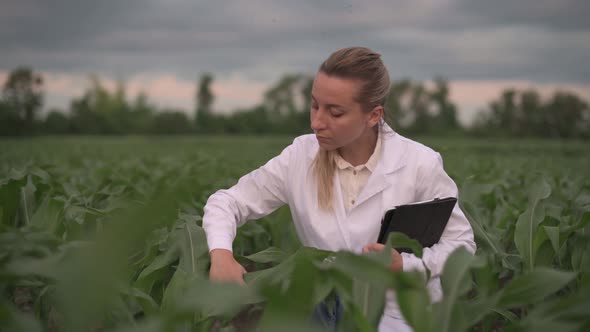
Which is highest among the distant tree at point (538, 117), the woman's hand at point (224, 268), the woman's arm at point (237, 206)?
the woman's arm at point (237, 206)

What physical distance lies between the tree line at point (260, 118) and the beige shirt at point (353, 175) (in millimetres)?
49533

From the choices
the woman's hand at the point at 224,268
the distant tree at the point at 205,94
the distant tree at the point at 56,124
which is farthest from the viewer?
the distant tree at the point at 205,94

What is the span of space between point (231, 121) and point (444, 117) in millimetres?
28801

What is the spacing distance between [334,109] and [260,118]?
208 ft

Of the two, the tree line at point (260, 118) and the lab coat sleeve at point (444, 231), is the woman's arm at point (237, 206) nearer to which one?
the lab coat sleeve at point (444, 231)

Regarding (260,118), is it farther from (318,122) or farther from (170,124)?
(318,122)

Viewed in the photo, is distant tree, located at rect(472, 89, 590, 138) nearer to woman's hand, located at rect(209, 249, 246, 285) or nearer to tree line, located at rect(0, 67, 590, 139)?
tree line, located at rect(0, 67, 590, 139)

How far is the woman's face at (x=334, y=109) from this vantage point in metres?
2.11

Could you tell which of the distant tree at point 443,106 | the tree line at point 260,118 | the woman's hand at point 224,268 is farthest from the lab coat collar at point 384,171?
the distant tree at point 443,106

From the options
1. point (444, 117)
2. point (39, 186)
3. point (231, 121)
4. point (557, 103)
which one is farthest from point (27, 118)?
point (557, 103)

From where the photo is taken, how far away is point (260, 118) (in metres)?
65.2

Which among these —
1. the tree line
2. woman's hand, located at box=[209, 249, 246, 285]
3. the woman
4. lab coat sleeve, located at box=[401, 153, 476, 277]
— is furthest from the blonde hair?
the tree line

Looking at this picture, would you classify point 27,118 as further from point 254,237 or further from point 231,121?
point 254,237

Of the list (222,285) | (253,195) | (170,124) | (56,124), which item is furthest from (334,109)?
(170,124)
